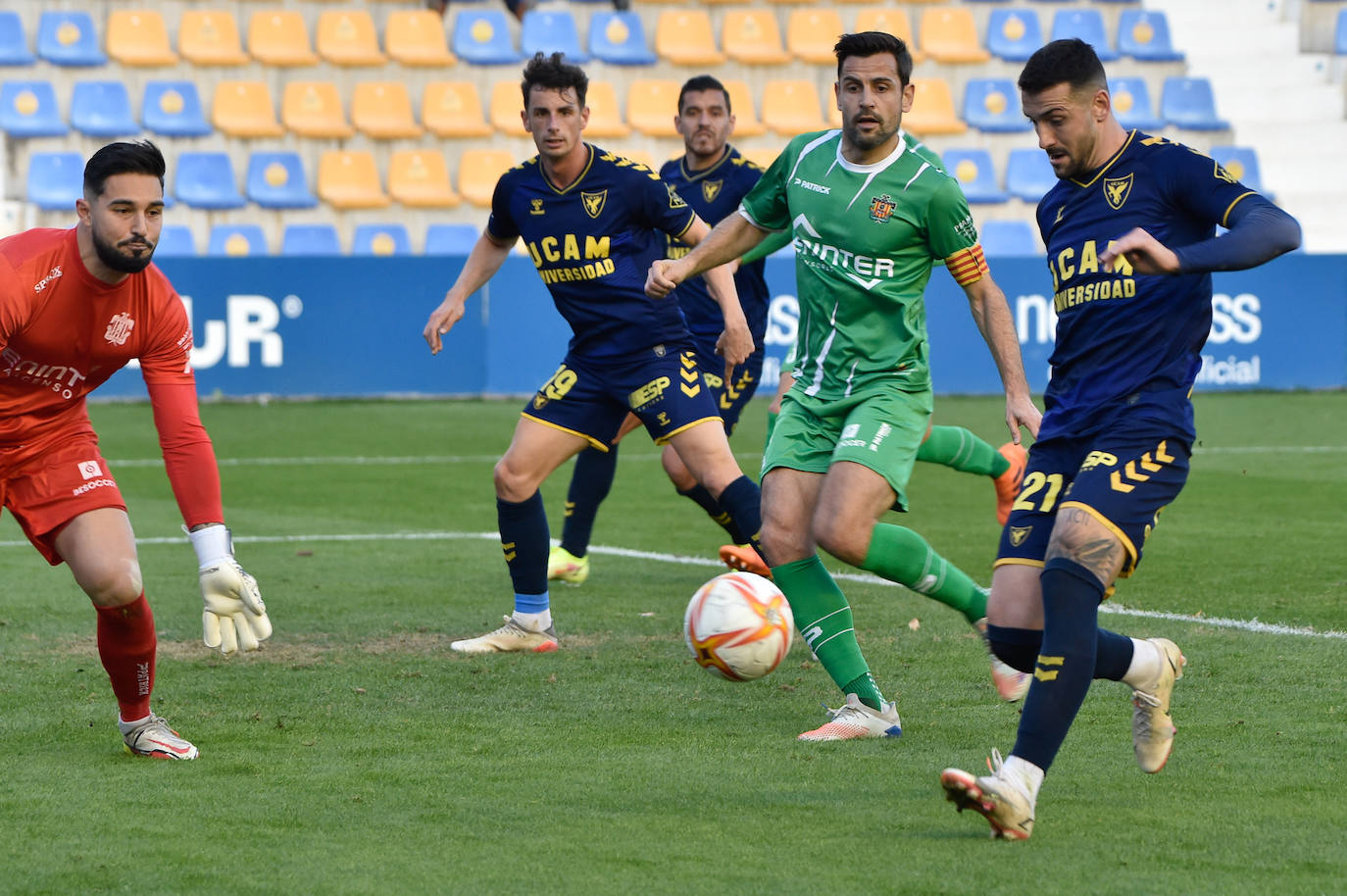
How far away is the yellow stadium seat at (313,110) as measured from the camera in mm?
21406

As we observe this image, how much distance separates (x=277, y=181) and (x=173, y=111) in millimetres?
1598

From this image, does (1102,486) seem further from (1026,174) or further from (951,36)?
(951,36)

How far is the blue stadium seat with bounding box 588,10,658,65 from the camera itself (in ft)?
74.3

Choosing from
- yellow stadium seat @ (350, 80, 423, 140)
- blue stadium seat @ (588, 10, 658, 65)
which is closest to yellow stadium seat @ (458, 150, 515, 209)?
yellow stadium seat @ (350, 80, 423, 140)

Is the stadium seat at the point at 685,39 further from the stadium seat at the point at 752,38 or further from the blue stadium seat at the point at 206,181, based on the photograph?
the blue stadium seat at the point at 206,181

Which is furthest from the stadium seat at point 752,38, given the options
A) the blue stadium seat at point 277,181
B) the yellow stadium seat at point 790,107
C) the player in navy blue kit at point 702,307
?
the player in navy blue kit at point 702,307

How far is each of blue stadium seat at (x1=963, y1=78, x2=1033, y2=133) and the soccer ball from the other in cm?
1877

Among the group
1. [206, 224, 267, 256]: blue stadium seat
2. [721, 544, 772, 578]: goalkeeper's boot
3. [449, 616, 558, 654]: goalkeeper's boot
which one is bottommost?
[449, 616, 558, 654]: goalkeeper's boot

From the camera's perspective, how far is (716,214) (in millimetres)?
8898

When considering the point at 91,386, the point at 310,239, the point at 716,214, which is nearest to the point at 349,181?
the point at 310,239

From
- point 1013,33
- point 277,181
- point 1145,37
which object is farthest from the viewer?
point 1145,37

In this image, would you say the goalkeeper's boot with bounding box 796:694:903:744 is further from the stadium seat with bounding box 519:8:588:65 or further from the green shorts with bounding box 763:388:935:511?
the stadium seat with bounding box 519:8:588:65

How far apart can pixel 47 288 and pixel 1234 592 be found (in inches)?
212

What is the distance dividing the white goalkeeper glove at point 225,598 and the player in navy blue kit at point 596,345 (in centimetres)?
201
